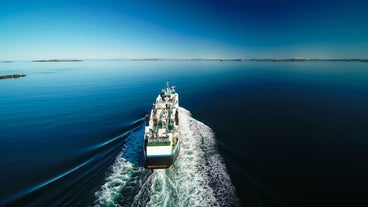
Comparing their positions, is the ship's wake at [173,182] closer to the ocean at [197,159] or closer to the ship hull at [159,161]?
the ocean at [197,159]

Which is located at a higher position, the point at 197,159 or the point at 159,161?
the point at 159,161

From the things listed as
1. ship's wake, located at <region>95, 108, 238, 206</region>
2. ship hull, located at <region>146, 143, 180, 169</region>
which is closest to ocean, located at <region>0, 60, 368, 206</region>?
ship's wake, located at <region>95, 108, 238, 206</region>

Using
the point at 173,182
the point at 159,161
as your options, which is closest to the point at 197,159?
the point at 173,182

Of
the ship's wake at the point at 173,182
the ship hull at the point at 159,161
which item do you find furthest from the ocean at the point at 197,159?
the ship hull at the point at 159,161

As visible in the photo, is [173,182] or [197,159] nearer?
[173,182]

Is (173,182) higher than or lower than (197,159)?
lower

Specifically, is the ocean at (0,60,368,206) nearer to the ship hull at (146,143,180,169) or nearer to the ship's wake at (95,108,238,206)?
the ship's wake at (95,108,238,206)

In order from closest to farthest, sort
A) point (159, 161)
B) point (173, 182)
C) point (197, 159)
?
point (173, 182) → point (159, 161) → point (197, 159)

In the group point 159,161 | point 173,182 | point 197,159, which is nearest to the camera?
point 173,182

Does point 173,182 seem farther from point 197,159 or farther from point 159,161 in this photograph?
point 197,159

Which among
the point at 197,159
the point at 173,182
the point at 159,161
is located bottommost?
the point at 173,182
